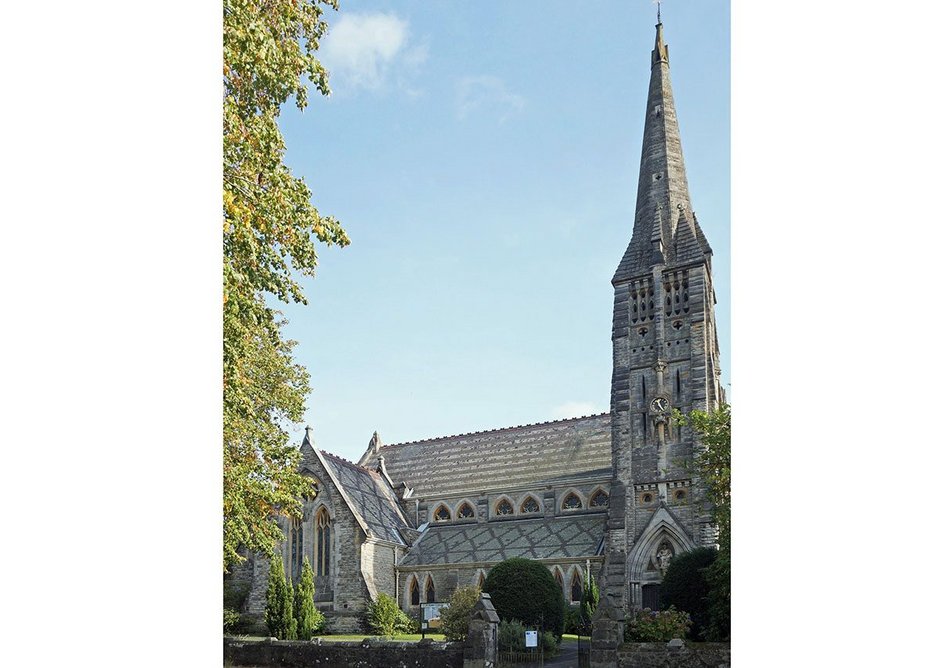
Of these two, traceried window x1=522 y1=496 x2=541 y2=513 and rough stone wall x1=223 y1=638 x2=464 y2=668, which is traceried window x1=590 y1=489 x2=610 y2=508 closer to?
traceried window x1=522 y1=496 x2=541 y2=513

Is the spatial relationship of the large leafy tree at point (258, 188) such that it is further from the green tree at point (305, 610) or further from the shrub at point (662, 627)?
the green tree at point (305, 610)

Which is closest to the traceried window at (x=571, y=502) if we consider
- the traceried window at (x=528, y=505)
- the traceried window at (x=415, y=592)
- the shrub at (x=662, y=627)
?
the traceried window at (x=528, y=505)

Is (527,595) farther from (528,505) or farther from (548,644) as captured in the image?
(528,505)

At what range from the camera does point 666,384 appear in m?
20.5

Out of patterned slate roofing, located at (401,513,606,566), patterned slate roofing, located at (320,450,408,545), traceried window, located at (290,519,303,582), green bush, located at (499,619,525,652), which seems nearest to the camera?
green bush, located at (499,619,525,652)

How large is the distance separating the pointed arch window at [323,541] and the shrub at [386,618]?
68.8 inches

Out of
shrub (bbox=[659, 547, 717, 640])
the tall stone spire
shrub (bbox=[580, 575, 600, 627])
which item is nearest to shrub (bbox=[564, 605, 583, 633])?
shrub (bbox=[580, 575, 600, 627])

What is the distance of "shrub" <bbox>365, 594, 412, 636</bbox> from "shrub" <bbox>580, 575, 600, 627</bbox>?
4.10 meters

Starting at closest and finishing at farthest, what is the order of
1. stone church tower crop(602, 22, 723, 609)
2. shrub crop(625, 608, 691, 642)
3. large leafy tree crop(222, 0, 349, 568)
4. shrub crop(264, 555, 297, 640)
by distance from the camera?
large leafy tree crop(222, 0, 349, 568), shrub crop(625, 608, 691, 642), shrub crop(264, 555, 297, 640), stone church tower crop(602, 22, 723, 609)

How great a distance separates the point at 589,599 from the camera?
18094 mm

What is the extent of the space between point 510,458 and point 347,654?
1243cm

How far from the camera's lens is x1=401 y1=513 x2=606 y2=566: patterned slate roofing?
20.2 metres
